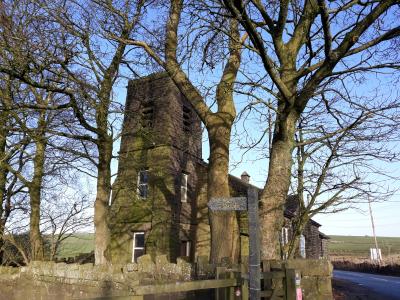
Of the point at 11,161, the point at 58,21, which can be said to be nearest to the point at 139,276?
the point at 58,21

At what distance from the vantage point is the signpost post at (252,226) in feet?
13.9

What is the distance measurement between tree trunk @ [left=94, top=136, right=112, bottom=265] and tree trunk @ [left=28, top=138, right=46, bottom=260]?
8.25 feet

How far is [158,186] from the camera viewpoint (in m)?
20.3

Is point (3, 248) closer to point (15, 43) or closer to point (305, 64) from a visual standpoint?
point (15, 43)

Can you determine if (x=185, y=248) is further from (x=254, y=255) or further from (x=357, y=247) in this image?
(x=357, y=247)

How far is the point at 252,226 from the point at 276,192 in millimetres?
3552

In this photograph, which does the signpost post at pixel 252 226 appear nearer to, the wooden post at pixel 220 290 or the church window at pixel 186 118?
the wooden post at pixel 220 290

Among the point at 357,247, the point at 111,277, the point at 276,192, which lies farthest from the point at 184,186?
the point at 357,247

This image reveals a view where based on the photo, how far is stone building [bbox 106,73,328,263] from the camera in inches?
772

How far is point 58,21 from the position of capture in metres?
10.6

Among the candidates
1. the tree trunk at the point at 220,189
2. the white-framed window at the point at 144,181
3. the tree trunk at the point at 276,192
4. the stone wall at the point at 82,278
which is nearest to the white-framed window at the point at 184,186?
the white-framed window at the point at 144,181

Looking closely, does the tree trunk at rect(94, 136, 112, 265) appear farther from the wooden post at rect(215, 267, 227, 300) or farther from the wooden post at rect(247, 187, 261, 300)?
the wooden post at rect(247, 187, 261, 300)

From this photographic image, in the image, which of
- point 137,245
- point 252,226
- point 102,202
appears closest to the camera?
point 252,226

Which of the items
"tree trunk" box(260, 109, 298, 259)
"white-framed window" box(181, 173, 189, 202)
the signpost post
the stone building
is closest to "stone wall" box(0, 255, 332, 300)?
"tree trunk" box(260, 109, 298, 259)
